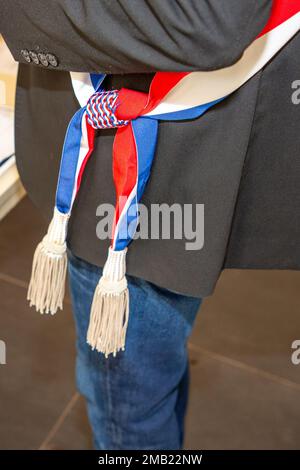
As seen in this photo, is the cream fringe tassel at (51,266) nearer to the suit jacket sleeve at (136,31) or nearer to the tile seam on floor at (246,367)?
the suit jacket sleeve at (136,31)

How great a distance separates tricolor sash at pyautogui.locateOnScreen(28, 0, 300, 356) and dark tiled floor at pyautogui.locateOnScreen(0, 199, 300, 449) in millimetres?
633

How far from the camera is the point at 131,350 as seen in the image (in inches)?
33.6

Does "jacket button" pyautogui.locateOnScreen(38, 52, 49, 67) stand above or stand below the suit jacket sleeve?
below

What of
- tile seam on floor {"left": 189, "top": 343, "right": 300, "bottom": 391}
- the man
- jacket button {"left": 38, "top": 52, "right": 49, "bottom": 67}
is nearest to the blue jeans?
the man

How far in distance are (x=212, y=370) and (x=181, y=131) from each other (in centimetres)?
90

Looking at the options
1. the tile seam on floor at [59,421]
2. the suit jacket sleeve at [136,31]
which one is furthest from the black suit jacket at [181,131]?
the tile seam on floor at [59,421]

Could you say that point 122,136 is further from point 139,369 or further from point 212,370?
point 212,370

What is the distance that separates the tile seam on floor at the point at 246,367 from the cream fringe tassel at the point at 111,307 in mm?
729

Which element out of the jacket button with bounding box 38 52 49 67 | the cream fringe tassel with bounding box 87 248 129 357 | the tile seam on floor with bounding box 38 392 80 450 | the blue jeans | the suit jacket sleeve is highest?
the suit jacket sleeve

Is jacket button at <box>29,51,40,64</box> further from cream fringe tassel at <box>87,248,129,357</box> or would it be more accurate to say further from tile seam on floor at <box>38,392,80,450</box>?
tile seam on floor at <box>38,392,80,450</box>

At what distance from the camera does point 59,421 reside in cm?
137

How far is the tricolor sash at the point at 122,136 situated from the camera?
0.61m

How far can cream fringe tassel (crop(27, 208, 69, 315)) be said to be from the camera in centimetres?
75
